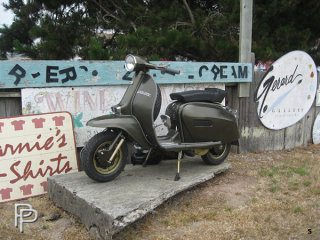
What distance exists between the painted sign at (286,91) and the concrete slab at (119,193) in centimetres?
218

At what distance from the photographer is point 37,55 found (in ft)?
19.0

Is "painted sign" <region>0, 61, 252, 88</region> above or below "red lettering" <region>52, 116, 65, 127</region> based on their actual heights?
above

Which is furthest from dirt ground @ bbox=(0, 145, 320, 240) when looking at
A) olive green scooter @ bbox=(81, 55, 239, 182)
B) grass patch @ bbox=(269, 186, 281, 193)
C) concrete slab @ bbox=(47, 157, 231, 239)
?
olive green scooter @ bbox=(81, 55, 239, 182)

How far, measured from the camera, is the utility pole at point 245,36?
5031 millimetres

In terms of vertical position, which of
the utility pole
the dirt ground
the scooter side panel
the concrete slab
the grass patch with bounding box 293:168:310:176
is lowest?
the dirt ground

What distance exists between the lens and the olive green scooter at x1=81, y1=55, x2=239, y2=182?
9.97 feet

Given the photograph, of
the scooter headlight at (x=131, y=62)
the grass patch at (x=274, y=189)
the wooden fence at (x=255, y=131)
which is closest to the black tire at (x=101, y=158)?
the scooter headlight at (x=131, y=62)

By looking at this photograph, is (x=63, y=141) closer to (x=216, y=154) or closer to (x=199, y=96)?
(x=199, y=96)

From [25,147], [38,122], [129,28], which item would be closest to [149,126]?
[38,122]

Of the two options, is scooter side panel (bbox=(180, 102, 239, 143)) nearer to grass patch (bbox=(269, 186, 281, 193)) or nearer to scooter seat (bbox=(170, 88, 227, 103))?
scooter seat (bbox=(170, 88, 227, 103))

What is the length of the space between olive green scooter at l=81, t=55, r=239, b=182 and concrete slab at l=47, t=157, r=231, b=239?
0.16 m

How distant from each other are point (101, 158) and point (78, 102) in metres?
1.11

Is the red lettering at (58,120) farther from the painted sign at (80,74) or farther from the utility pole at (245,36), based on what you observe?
the utility pole at (245,36)

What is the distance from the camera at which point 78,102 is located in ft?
12.7
